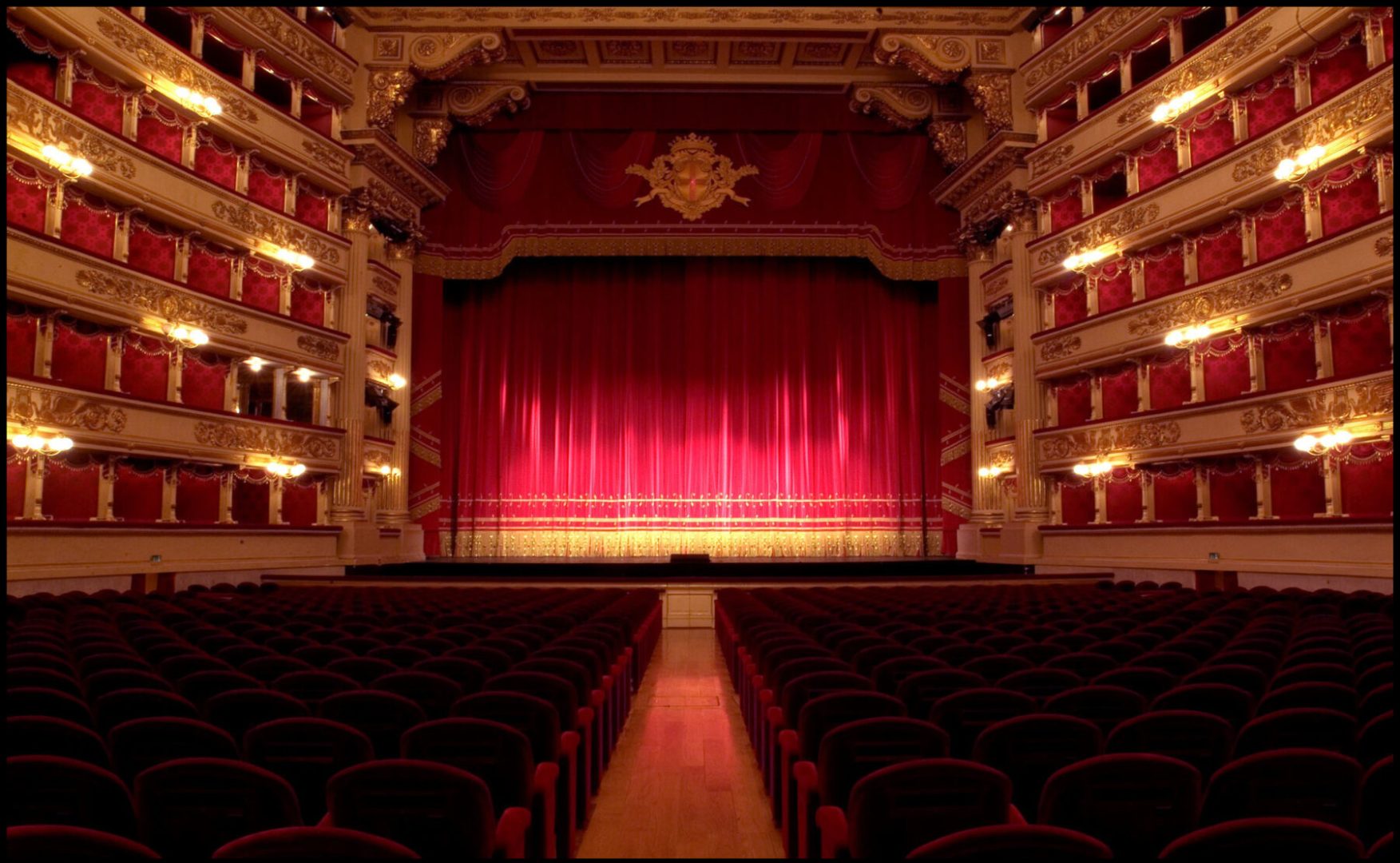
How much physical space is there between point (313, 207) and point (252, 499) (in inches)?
210

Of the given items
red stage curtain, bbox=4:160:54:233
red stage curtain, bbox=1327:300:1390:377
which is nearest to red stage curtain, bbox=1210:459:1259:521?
red stage curtain, bbox=1327:300:1390:377

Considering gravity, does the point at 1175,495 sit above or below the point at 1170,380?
below

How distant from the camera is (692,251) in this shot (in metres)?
20.6

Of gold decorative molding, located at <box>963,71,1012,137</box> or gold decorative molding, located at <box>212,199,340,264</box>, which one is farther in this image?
gold decorative molding, located at <box>963,71,1012,137</box>

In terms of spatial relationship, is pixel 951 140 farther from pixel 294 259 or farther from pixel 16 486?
pixel 16 486

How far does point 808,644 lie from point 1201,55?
13435mm

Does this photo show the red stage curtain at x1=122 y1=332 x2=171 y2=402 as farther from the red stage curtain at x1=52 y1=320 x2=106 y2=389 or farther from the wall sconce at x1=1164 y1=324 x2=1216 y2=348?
the wall sconce at x1=1164 y1=324 x2=1216 y2=348

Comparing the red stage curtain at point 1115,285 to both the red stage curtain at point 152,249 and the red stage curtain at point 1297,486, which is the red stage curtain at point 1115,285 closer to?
the red stage curtain at point 1297,486

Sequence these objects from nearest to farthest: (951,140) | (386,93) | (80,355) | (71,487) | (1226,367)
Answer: (71,487)
(80,355)
(1226,367)
(386,93)
(951,140)

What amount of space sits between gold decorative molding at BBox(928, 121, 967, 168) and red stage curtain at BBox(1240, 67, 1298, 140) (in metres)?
6.41

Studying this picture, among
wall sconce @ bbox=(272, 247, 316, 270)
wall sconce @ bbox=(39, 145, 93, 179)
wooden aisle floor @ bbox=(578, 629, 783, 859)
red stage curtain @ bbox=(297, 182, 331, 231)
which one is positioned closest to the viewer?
wooden aisle floor @ bbox=(578, 629, 783, 859)

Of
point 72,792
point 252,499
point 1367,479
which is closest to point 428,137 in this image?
point 252,499

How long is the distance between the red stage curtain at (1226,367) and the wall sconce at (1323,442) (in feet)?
4.91

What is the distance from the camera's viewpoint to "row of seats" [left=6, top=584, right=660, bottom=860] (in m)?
2.51
